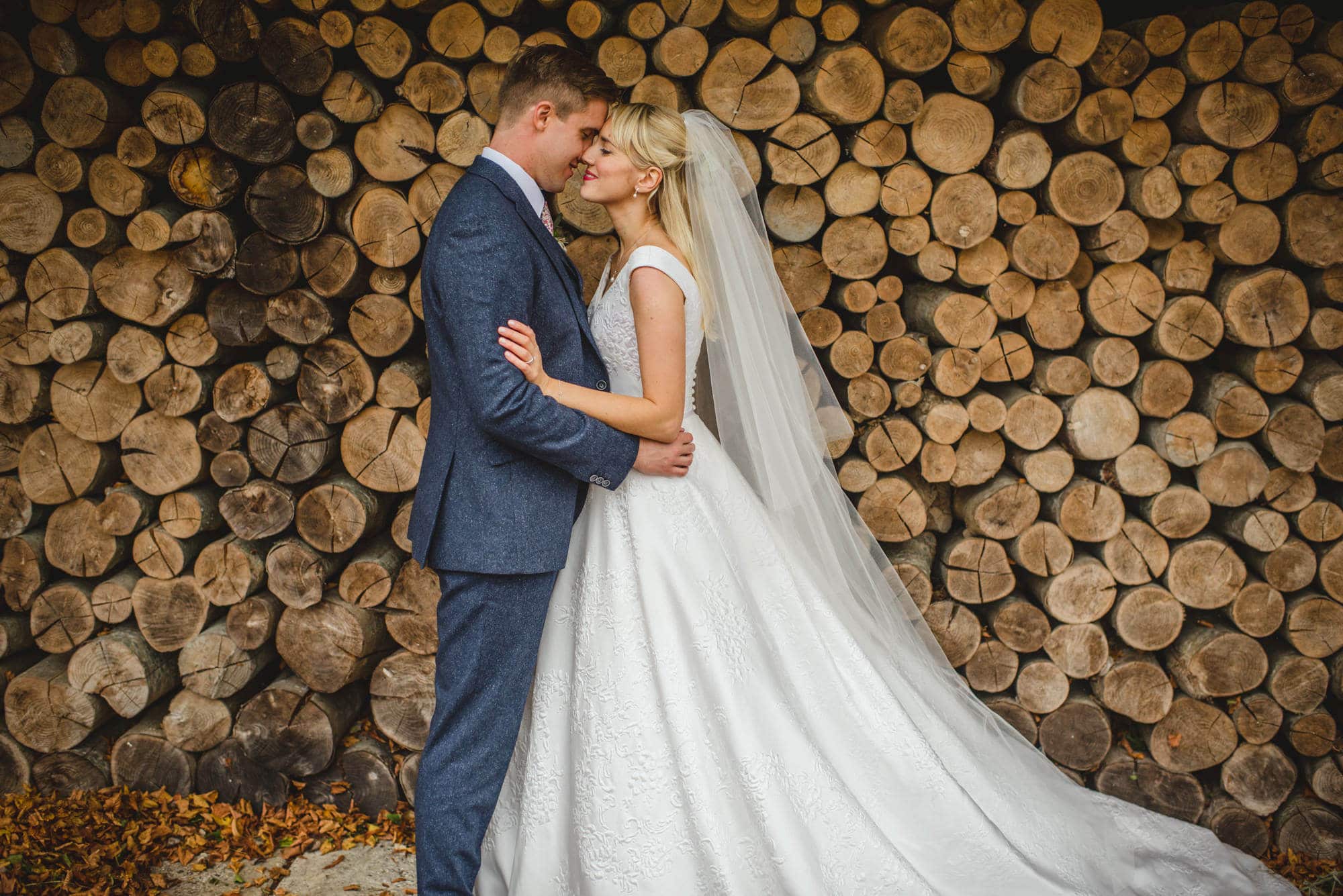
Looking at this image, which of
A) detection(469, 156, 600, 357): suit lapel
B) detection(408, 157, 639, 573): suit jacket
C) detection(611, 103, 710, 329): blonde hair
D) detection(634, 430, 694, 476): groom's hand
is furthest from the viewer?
detection(611, 103, 710, 329): blonde hair

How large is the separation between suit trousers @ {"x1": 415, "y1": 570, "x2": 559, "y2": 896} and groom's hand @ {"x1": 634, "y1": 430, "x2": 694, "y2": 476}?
0.40 metres

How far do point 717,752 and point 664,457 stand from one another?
0.78 m

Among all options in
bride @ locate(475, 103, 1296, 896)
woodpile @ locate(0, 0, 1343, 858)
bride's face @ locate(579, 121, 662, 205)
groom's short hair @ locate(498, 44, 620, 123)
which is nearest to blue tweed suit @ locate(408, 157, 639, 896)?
bride @ locate(475, 103, 1296, 896)

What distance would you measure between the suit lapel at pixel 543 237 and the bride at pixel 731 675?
4.7 inches

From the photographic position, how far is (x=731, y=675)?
2.20 metres

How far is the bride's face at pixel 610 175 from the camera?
2381 mm

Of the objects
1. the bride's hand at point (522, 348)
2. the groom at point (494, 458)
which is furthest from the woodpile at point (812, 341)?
the bride's hand at point (522, 348)

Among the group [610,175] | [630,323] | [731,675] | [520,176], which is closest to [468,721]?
[731,675]

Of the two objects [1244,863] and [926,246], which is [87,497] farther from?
[1244,863]

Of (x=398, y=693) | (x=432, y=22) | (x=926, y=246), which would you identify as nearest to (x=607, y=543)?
(x=398, y=693)

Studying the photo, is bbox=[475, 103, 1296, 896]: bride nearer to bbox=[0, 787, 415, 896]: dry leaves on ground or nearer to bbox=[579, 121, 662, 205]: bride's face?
bbox=[579, 121, 662, 205]: bride's face

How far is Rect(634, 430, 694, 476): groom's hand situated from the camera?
223cm

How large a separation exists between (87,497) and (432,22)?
2032 mm

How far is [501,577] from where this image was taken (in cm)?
208
